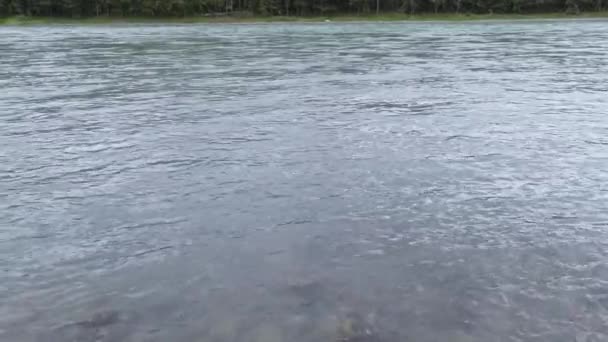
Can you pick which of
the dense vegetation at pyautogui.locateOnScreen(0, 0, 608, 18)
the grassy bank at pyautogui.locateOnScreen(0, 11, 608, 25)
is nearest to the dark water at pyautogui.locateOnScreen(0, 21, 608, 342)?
the grassy bank at pyautogui.locateOnScreen(0, 11, 608, 25)

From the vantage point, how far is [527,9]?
111562mm

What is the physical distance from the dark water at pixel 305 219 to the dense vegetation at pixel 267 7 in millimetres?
91976

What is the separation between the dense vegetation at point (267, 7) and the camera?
10719 cm

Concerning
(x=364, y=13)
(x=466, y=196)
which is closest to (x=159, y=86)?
(x=466, y=196)

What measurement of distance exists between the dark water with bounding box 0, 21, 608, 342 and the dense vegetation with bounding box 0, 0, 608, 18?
91976 mm

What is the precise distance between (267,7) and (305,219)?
105750mm

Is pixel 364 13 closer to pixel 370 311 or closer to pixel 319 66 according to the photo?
pixel 319 66

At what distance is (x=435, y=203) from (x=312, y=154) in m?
3.88

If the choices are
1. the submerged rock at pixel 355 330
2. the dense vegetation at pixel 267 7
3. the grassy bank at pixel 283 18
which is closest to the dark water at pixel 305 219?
the submerged rock at pixel 355 330

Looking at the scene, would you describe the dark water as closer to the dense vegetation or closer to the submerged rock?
the submerged rock

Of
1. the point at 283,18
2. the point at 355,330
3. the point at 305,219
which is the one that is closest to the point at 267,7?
the point at 283,18

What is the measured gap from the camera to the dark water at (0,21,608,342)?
6523 millimetres

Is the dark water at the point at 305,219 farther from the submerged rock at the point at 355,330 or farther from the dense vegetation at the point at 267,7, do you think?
the dense vegetation at the point at 267,7

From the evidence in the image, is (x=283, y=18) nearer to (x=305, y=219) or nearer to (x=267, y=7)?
(x=267, y=7)
